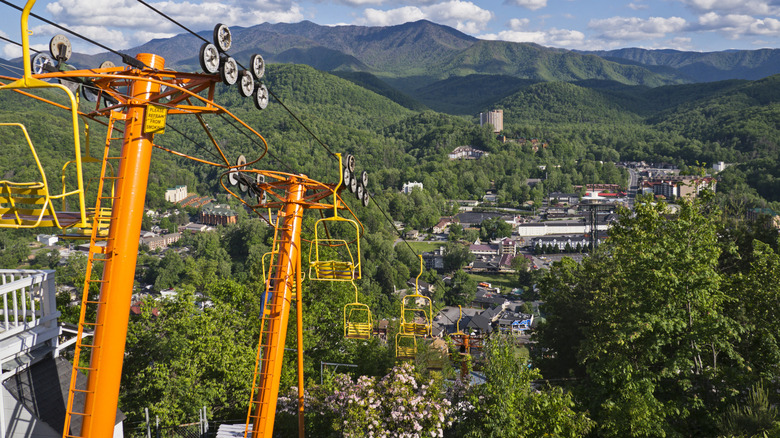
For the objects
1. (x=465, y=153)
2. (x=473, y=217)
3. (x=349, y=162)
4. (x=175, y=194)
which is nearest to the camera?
(x=349, y=162)

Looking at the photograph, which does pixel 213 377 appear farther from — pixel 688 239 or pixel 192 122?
pixel 192 122

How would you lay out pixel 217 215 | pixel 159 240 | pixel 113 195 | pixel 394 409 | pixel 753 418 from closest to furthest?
pixel 113 195 → pixel 753 418 → pixel 394 409 → pixel 159 240 → pixel 217 215

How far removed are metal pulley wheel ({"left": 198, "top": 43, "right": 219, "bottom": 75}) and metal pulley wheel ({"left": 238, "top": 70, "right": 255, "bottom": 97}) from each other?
0.39m

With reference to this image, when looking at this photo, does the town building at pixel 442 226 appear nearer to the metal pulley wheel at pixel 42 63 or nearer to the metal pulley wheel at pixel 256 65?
the metal pulley wheel at pixel 256 65

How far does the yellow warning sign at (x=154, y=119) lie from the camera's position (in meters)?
4.30

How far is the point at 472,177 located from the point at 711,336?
407 ft

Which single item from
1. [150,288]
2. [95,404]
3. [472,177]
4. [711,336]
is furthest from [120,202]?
[472,177]

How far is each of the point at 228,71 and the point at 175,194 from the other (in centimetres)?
11649

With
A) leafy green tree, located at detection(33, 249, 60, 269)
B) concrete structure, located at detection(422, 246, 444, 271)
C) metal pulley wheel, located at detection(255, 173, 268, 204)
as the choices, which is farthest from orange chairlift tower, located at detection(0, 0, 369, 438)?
concrete structure, located at detection(422, 246, 444, 271)

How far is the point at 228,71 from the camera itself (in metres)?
4.74

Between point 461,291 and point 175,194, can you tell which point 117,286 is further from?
point 175,194

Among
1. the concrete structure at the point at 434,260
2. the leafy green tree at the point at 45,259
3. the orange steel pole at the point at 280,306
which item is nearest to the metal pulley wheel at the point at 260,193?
the orange steel pole at the point at 280,306

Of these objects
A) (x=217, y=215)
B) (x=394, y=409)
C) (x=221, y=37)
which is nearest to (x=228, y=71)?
(x=221, y=37)

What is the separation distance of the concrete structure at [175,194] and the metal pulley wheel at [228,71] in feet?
378
